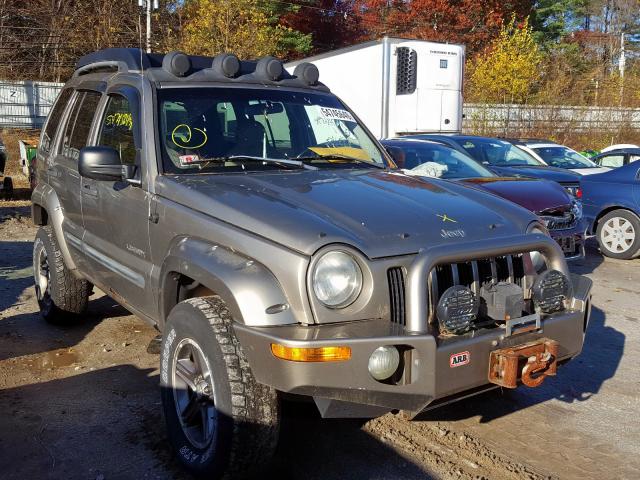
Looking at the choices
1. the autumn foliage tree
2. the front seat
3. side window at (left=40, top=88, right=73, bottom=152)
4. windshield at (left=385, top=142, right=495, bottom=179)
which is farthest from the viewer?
the autumn foliage tree

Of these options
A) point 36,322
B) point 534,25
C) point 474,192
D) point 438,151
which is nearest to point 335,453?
point 474,192

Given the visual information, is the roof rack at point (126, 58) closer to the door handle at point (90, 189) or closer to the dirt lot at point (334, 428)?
the door handle at point (90, 189)

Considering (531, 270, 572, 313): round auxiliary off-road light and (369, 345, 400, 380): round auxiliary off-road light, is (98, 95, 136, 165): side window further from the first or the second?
(531, 270, 572, 313): round auxiliary off-road light

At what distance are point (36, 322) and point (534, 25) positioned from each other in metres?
45.8

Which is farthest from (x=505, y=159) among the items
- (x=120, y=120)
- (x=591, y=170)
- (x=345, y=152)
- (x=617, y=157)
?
(x=120, y=120)

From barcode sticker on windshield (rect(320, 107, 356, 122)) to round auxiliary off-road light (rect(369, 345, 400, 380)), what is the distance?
2.37 meters

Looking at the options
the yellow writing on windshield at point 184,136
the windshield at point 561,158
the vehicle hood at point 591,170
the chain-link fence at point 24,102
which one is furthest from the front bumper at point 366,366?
the chain-link fence at point 24,102

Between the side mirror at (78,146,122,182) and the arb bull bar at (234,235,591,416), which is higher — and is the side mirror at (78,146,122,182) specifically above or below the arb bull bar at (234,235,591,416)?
above

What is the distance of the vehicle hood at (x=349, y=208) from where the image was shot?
10.2 ft

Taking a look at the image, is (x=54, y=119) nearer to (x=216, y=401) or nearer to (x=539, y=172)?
(x=216, y=401)

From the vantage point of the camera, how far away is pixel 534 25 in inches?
1810

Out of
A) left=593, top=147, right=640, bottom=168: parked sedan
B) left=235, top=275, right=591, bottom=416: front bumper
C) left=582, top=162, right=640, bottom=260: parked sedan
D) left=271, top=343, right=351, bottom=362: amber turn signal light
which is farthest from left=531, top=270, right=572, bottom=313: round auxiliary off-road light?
left=593, top=147, right=640, bottom=168: parked sedan

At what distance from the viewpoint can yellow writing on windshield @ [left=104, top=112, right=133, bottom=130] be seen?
4.39m

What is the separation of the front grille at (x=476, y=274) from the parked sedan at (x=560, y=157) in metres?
10.3
